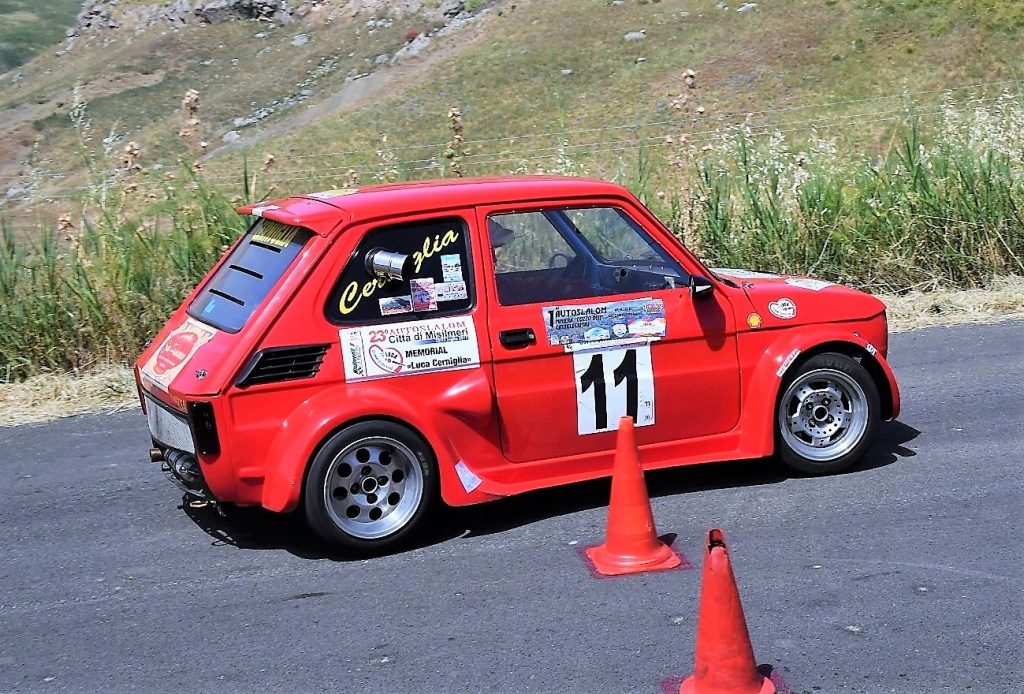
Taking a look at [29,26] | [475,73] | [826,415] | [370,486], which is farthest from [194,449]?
[29,26]

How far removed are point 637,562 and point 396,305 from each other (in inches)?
66.9

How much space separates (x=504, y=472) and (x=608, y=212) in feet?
4.83

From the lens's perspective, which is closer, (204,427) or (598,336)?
(204,427)

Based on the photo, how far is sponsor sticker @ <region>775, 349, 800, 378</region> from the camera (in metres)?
6.54

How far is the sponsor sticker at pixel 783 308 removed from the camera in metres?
6.67

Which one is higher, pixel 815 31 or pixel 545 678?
pixel 815 31

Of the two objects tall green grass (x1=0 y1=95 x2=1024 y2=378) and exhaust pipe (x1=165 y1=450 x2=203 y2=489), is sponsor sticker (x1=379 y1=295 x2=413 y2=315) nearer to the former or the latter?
exhaust pipe (x1=165 y1=450 x2=203 y2=489)

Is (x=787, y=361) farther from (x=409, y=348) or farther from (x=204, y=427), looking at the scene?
(x=204, y=427)

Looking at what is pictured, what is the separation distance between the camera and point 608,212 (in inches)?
259

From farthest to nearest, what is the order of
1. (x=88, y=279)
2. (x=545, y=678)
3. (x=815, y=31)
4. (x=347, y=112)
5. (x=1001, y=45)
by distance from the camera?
1. (x=347, y=112)
2. (x=815, y=31)
3. (x=1001, y=45)
4. (x=88, y=279)
5. (x=545, y=678)

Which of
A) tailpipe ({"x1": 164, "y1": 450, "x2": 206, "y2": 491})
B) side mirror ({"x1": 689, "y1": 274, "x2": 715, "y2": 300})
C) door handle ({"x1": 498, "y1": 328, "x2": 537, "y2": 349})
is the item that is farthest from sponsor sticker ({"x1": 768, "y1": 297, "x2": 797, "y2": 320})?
tailpipe ({"x1": 164, "y1": 450, "x2": 206, "y2": 491})

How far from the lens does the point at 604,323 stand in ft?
20.9

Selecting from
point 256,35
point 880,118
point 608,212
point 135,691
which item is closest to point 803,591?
point 608,212

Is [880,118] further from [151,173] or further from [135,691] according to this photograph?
[135,691]
